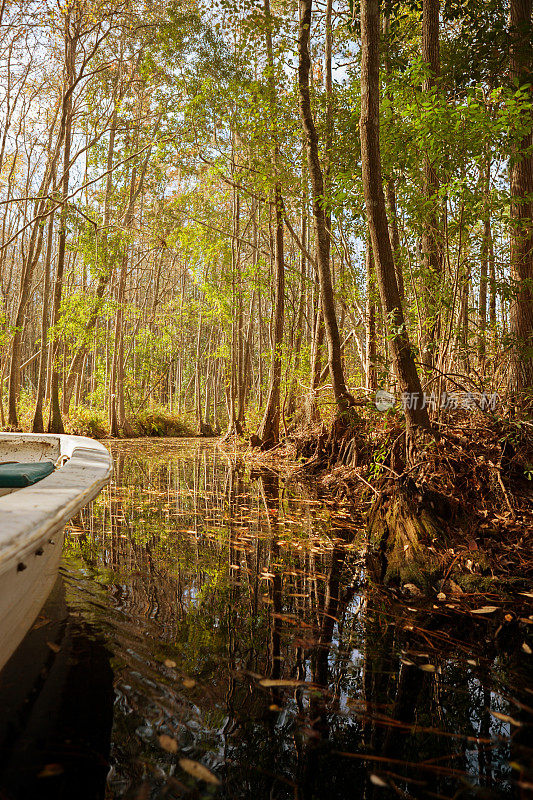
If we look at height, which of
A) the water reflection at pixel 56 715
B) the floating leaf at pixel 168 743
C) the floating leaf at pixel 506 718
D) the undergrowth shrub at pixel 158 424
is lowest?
the floating leaf at pixel 506 718

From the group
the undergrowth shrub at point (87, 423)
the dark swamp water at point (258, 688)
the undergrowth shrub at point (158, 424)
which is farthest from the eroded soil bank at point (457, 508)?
the undergrowth shrub at point (158, 424)

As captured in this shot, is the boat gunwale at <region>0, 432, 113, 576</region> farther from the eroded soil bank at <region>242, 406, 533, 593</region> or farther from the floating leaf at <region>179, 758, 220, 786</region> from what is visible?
the eroded soil bank at <region>242, 406, 533, 593</region>

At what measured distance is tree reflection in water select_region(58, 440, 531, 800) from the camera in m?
1.40

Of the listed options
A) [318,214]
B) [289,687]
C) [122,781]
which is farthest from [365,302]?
[122,781]

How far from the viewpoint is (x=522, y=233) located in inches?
197

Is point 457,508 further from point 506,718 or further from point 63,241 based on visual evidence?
point 63,241

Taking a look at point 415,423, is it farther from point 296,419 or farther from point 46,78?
point 46,78

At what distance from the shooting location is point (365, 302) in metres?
7.63

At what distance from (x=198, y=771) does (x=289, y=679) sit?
2.00ft

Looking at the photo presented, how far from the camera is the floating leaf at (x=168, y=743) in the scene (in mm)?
1466

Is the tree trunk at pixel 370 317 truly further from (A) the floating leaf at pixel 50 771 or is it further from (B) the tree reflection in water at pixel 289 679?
(A) the floating leaf at pixel 50 771

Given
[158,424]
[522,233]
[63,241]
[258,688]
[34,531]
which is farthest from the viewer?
[158,424]

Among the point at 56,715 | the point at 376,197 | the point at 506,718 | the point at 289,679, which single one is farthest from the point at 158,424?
the point at 506,718

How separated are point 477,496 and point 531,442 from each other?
2.30 feet
